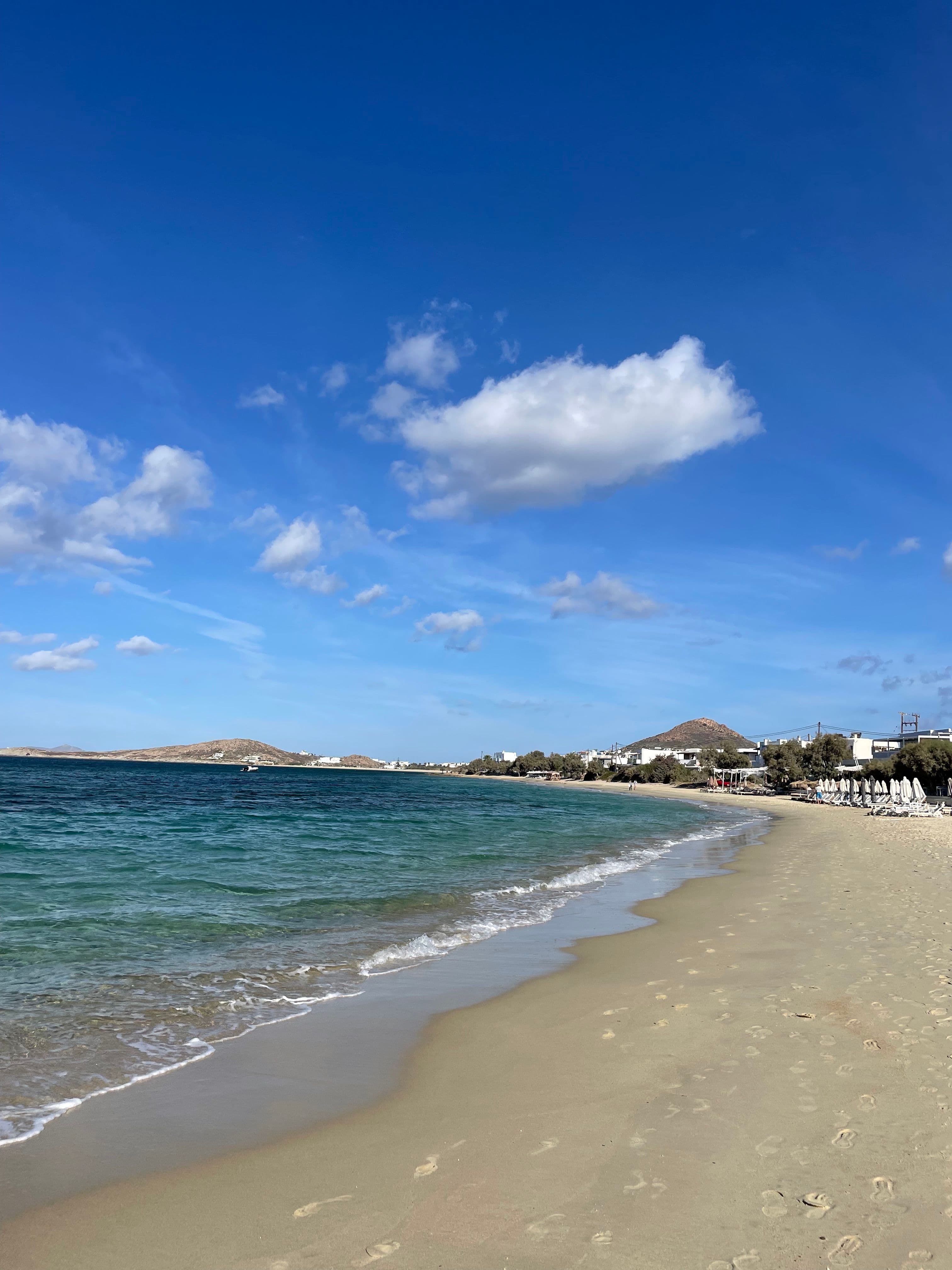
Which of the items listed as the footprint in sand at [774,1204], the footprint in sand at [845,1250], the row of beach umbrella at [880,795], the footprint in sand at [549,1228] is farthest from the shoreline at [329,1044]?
the row of beach umbrella at [880,795]

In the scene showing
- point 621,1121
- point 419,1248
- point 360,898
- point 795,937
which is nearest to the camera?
point 419,1248

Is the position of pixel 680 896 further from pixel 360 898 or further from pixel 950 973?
pixel 950 973

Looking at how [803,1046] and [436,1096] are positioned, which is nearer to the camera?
[436,1096]

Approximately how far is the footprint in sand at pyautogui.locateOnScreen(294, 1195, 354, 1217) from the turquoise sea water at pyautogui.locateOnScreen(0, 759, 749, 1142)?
229cm

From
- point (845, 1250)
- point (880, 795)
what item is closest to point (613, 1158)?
point (845, 1250)

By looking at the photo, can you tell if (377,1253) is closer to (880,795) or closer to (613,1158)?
(613,1158)

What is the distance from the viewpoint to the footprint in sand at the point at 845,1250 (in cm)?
350

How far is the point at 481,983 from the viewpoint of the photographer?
370 inches

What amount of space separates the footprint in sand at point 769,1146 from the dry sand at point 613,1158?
0.04 ft

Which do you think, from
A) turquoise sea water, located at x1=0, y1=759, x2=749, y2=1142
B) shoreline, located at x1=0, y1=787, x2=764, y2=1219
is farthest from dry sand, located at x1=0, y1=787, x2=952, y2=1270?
turquoise sea water, located at x1=0, y1=759, x2=749, y2=1142

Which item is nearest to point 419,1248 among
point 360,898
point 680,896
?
point 360,898

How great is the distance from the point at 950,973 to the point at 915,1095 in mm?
3908

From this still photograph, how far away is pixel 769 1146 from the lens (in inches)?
184

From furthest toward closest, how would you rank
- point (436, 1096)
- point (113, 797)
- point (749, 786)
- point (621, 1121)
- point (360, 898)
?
point (749, 786), point (113, 797), point (360, 898), point (436, 1096), point (621, 1121)
